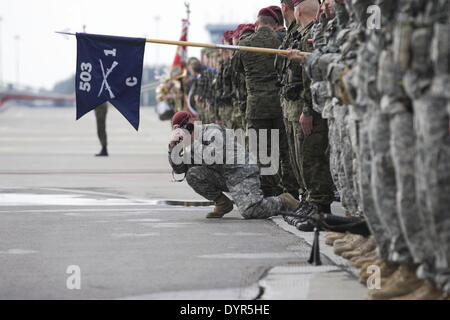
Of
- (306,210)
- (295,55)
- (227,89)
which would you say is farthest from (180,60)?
(295,55)

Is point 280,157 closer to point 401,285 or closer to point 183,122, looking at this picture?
point 183,122

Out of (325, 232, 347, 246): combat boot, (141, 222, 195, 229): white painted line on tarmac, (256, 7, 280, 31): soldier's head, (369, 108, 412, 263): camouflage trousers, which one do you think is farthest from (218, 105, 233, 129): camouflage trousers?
(369, 108, 412, 263): camouflage trousers

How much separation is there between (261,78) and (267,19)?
2.14 ft

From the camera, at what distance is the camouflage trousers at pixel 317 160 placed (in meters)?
10.9

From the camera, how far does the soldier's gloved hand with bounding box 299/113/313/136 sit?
1076 cm

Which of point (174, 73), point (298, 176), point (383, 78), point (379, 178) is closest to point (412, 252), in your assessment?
point (379, 178)

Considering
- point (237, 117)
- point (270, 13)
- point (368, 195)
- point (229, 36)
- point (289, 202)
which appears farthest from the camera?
point (229, 36)

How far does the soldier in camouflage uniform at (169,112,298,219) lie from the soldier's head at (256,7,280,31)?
1.82m

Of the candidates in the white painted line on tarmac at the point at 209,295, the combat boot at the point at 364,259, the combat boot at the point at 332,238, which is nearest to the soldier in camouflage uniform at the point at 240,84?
the combat boot at the point at 332,238

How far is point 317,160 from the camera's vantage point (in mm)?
10898

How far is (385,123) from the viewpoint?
658 cm

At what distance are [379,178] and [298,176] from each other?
4.96m

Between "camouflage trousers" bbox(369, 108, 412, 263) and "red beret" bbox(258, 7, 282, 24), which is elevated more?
"red beret" bbox(258, 7, 282, 24)

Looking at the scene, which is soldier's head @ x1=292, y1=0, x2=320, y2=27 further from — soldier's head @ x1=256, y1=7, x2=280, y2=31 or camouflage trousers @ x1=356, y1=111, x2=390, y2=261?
camouflage trousers @ x1=356, y1=111, x2=390, y2=261
